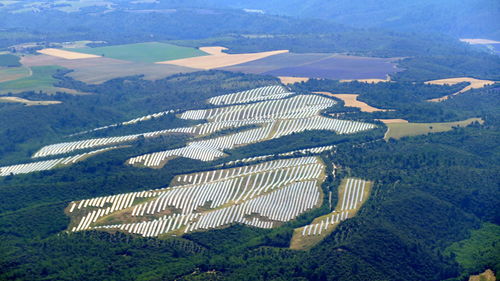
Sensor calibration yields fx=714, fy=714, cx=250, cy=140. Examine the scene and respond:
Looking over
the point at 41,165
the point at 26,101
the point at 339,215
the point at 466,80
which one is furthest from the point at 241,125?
the point at 466,80

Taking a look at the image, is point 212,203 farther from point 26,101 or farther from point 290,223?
point 26,101

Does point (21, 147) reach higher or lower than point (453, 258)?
lower

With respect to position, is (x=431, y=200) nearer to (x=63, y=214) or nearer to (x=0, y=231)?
(x=63, y=214)

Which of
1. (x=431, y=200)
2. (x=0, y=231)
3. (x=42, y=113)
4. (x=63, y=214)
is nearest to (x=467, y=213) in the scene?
(x=431, y=200)

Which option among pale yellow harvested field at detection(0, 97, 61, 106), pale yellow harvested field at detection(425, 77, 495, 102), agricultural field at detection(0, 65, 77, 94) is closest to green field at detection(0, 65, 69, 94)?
agricultural field at detection(0, 65, 77, 94)

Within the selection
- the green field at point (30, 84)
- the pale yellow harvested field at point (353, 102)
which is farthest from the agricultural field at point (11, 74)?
the pale yellow harvested field at point (353, 102)

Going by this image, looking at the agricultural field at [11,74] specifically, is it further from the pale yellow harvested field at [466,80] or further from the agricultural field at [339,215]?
the agricultural field at [339,215]
